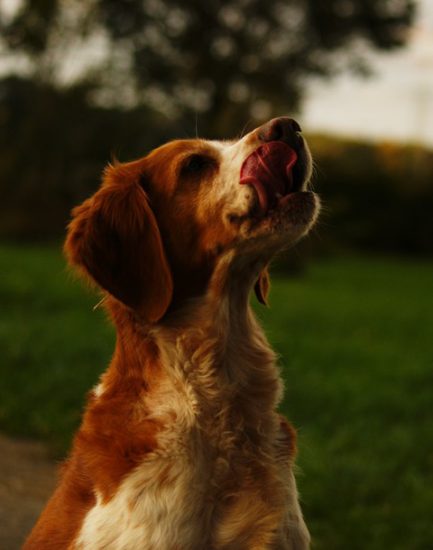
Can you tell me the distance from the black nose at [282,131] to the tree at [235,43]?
2582 centimetres

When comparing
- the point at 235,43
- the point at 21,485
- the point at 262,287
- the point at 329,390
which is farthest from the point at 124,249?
the point at 235,43

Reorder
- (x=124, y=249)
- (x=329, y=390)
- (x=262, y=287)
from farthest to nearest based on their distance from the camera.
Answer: (x=329, y=390) < (x=262, y=287) < (x=124, y=249)

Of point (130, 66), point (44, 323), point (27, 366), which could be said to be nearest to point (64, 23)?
point (130, 66)

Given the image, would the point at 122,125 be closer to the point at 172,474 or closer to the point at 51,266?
the point at 51,266

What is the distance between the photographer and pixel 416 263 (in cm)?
2833

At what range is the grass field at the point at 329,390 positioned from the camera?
213 inches

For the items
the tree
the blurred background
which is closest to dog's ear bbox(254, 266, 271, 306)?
the blurred background

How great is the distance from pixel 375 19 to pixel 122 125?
12.1m

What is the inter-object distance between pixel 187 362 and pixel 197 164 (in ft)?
2.16

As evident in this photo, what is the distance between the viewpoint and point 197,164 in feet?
10.4

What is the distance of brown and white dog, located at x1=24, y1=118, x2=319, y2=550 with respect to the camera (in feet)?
8.83

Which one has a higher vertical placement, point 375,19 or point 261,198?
point 261,198

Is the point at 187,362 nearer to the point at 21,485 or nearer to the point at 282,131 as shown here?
the point at 282,131

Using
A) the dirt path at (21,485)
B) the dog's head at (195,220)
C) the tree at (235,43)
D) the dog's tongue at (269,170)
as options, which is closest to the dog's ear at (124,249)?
the dog's head at (195,220)
